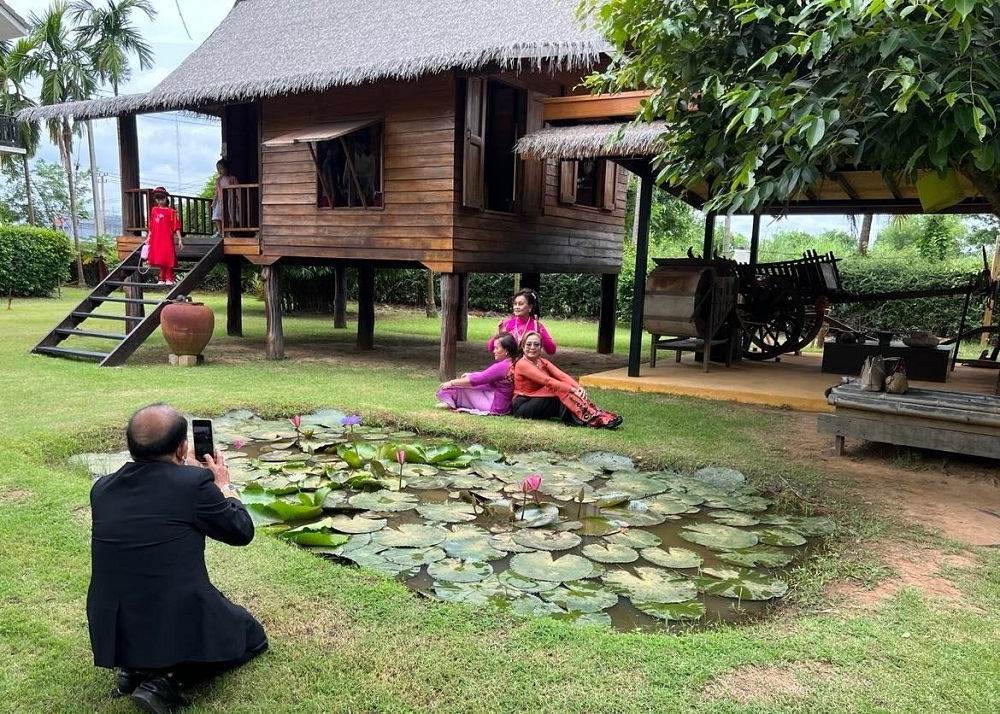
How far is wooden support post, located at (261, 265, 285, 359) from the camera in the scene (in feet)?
33.1

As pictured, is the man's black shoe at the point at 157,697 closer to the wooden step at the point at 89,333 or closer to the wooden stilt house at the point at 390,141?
the wooden stilt house at the point at 390,141

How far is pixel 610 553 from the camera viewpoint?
377 cm

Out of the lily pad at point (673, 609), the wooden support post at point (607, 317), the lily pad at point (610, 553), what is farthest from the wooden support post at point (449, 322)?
the lily pad at point (673, 609)

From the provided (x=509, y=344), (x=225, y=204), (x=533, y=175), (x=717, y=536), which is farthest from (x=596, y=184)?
(x=717, y=536)

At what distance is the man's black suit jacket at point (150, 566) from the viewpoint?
2246 mm

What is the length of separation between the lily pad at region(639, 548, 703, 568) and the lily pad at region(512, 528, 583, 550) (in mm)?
371

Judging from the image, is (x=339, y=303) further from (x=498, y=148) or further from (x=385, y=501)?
(x=385, y=501)

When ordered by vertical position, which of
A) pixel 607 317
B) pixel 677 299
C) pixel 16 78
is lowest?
pixel 607 317

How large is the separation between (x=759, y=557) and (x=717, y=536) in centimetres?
29

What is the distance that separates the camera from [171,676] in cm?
239

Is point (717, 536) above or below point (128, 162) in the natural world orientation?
below

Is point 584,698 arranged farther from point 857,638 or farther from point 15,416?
point 15,416

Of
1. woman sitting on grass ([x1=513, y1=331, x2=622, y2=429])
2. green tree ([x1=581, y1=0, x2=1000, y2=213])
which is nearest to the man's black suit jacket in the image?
green tree ([x1=581, y1=0, x2=1000, y2=213])

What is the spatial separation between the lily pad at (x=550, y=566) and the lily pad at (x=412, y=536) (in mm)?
450
